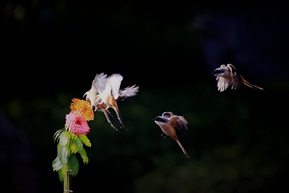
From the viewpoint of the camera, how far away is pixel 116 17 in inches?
292

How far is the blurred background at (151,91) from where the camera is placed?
221 inches

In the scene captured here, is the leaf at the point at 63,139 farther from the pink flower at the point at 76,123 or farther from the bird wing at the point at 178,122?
the bird wing at the point at 178,122

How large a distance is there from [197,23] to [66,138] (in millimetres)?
5318

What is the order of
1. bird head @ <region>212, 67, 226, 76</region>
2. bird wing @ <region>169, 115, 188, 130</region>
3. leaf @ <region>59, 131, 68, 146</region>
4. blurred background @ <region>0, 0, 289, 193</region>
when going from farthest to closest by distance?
blurred background @ <region>0, 0, 289, 193</region> < leaf @ <region>59, 131, 68, 146</region> < bird head @ <region>212, 67, 226, 76</region> < bird wing @ <region>169, 115, 188, 130</region>

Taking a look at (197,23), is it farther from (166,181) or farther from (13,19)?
(166,181)

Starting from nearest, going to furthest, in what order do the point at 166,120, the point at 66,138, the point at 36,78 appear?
the point at 166,120 < the point at 66,138 < the point at 36,78

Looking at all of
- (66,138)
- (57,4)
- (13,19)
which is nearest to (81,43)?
(57,4)

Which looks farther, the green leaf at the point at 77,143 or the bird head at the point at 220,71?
the green leaf at the point at 77,143

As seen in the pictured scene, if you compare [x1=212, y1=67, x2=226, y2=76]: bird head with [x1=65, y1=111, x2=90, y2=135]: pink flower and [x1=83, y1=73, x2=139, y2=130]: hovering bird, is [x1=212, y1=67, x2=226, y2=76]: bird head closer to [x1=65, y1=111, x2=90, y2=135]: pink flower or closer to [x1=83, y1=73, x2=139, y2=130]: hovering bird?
[x1=83, y1=73, x2=139, y2=130]: hovering bird

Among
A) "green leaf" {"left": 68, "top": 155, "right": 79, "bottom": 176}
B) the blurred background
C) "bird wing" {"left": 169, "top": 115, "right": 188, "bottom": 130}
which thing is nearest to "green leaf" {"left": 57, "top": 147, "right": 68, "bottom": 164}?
"green leaf" {"left": 68, "top": 155, "right": 79, "bottom": 176}

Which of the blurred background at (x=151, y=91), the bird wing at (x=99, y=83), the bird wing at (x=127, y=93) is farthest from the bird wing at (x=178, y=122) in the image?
the blurred background at (x=151, y=91)

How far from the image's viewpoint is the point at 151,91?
274 inches

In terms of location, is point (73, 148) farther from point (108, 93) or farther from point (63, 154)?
point (108, 93)

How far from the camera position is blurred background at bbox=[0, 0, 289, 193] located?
221 inches
